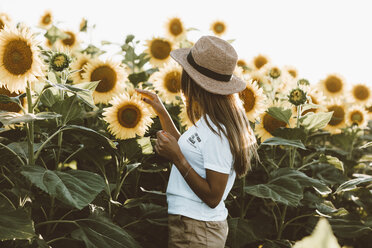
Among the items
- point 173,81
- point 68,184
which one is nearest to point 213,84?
point 68,184

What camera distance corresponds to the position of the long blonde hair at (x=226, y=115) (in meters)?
2.02

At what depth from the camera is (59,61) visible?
8.05 ft

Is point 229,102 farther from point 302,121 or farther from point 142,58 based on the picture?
point 142,58

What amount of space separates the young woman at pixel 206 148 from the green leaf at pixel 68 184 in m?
0.38

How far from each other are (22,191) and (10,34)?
2.71 feet

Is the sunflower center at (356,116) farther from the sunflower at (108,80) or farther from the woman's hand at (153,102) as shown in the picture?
the woman's hand at (153,102)

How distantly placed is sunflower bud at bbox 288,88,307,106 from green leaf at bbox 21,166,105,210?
1.70 metres

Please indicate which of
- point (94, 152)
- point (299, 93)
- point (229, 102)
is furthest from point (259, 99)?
point (94, 152)

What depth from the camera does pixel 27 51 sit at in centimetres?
200

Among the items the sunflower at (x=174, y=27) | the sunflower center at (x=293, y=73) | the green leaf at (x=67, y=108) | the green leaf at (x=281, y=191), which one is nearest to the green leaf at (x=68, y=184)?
the green leaf at (x=67, y=108)

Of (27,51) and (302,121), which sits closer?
(27,51)

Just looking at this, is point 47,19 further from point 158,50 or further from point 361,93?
point 361,93

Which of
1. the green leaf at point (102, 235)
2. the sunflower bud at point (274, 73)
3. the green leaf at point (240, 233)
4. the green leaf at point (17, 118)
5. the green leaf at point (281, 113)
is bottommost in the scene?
the green leaf at point (240, 233)

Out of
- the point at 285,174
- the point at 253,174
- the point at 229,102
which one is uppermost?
the point at 229,102
